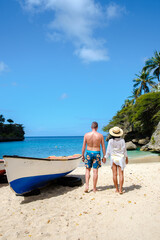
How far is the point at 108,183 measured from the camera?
22.7 feet

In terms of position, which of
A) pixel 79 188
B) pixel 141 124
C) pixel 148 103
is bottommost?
Answer: pixel 79 188

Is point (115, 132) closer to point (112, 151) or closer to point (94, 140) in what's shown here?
point (112, 151)

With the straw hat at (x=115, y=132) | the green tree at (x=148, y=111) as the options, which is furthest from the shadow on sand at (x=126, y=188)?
the green tree at (x=148, y=111)

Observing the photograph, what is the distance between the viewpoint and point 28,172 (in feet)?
17.2

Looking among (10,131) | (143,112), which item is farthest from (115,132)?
(10,131)

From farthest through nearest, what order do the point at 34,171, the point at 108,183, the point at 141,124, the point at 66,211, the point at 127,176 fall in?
the point at 141,124 → the point at 127,176 → the point at 108,183 → the point at 34,171 → the point at 66,211

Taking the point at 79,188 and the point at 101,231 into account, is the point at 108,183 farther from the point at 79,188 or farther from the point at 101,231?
the point at 101,231

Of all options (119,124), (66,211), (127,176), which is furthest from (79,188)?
(119,124)

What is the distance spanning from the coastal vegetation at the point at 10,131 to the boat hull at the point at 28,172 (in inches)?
3599

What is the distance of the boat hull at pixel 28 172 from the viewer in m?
5.00

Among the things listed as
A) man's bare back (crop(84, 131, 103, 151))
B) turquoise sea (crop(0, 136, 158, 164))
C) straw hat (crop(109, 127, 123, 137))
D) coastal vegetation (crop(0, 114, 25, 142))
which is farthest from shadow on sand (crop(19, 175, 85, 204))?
coastal vegetation (crop(0, 114, 25, 142))

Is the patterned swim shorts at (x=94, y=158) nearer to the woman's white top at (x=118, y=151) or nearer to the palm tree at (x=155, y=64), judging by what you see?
the woman's white top at (x=118, y=151)

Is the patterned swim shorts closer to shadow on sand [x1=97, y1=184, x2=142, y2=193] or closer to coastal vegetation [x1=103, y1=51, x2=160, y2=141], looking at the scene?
shadow on sand [x1=97, y1=184, x2=142, y2=193]

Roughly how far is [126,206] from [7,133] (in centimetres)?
10098
